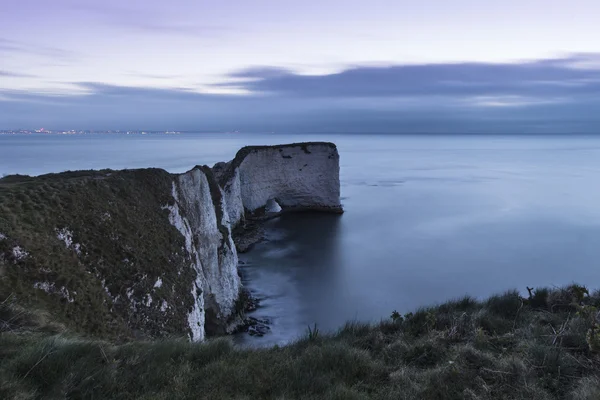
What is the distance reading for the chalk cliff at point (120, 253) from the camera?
8.14 meters

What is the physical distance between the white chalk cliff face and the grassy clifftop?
1159 mm

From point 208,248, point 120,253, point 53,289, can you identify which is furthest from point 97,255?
point 208,248

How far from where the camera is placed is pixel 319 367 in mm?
6297

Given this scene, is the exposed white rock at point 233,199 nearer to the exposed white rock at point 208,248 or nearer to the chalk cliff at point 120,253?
the chalk cliff at point 120,253

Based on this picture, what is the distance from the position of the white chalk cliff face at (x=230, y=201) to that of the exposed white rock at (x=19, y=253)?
197 inches

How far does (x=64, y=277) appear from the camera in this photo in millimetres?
8312

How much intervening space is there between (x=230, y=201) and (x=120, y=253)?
22.0 m

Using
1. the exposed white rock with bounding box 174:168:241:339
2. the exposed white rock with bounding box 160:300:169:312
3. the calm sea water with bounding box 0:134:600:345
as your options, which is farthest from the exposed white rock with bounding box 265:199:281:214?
the exposed white rock with bounding box 160:300:169:312

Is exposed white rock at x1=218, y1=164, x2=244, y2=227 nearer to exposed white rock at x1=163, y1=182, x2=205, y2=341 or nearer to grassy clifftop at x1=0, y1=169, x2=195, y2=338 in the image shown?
exposed white rock at x1=163, y1=182, x2=205, y2=341

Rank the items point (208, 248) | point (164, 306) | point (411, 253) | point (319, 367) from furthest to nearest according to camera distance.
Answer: point (411, 253) → point (208, 248) → point (164, 306) → point (319, 367)

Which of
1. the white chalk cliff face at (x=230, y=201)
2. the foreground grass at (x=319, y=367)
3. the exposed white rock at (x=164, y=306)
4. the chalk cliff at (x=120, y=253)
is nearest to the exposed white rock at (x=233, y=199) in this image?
the white chalk cliff face at (x=230, y=201)

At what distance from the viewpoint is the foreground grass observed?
16.7 ft

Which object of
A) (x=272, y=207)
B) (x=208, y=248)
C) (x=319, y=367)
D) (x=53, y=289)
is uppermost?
(x=53, y=289)

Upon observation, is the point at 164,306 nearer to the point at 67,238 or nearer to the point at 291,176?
the point at 67,238
